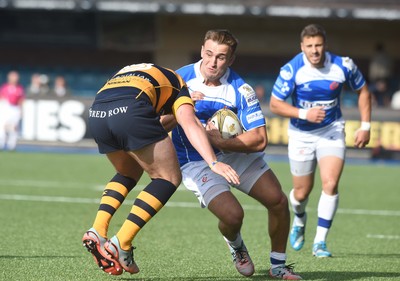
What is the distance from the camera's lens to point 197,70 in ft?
25.6

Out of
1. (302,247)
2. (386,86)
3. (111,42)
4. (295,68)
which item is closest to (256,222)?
(302,247)

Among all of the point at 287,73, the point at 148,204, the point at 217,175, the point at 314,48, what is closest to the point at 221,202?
the point at 217,175

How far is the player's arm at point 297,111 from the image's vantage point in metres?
9.45

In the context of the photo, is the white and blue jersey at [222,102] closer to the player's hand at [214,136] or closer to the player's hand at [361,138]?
the player's hand at [214,136]

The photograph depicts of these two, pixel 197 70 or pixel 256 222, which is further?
pixel 256 222

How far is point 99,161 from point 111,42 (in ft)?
34.2

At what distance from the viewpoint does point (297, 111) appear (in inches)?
380

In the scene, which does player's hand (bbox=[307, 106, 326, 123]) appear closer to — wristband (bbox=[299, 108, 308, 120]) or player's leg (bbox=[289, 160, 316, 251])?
wristband (bbox=[299, 108, 308, 120])

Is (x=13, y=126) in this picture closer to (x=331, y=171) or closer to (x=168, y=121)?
(x=331, y=171)

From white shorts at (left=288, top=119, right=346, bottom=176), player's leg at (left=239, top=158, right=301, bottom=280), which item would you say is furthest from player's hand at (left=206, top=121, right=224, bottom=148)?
white shorts at (left=288, top=119, right=346, bottom=176)

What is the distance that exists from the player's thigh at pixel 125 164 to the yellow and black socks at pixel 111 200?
4 centimetres

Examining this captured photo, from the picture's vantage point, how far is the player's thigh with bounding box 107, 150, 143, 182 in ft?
23.9

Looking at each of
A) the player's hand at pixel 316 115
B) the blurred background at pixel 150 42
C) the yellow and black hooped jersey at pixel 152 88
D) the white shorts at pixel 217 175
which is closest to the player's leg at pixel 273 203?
the white shorts at pixel 217 175

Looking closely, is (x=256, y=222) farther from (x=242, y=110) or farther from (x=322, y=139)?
(x=242, y=110)
